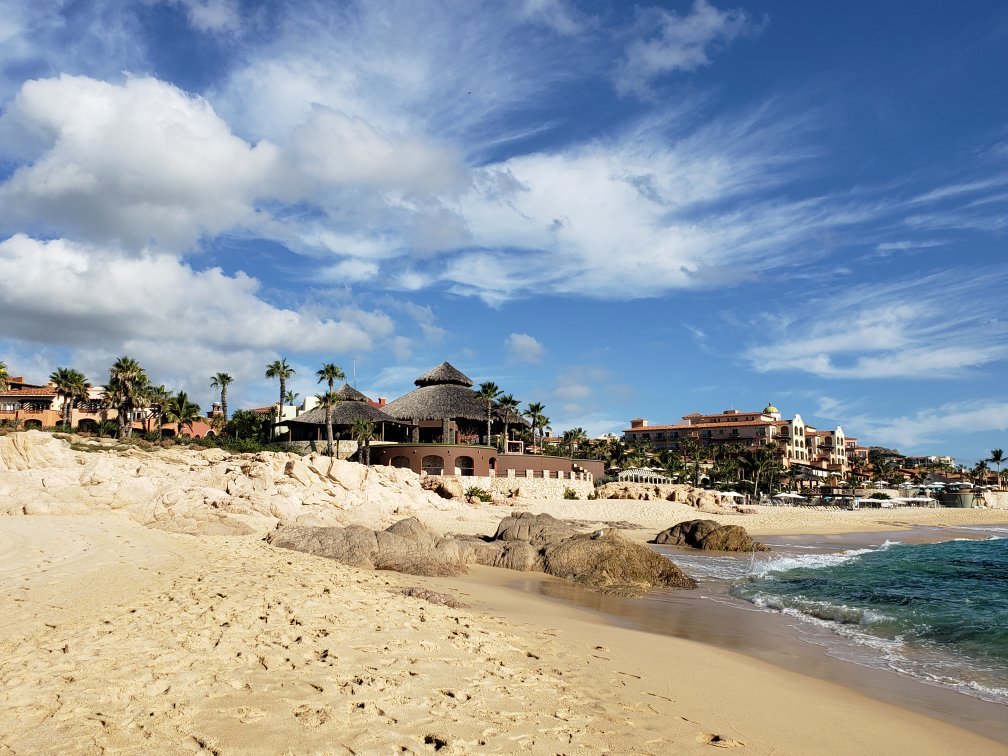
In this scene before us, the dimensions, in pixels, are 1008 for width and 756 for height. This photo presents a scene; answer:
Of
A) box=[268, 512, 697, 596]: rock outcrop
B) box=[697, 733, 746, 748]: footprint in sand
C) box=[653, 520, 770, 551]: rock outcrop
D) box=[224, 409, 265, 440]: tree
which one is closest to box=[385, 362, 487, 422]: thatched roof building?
box=[224, 409, 265, 440]: tree

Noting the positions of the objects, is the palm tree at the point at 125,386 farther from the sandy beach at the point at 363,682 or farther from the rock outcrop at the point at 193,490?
the sandy beach at the point at 363,682

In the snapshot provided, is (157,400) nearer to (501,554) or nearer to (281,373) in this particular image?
(281,373)

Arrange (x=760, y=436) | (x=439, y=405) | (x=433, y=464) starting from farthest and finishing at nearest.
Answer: (x=760, y=436) < (x=439, y=405) < (x=433, y=464)

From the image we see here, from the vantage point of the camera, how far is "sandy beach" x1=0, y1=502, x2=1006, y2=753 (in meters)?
4.92

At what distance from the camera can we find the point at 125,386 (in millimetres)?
54562

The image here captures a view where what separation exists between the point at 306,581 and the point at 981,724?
376 inches

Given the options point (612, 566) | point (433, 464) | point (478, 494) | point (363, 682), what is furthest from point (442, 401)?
point (363, 682)

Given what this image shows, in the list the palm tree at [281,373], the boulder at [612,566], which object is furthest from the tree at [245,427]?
the boulder at [612,566]

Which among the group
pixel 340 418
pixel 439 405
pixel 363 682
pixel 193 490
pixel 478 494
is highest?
pixel 439 405

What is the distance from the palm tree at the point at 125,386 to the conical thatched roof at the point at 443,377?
24.8 meters

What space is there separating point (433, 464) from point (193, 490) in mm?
28356

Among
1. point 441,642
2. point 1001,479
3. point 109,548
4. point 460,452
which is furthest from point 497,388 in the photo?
point 1001,479

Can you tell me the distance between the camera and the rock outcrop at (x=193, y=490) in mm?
19250

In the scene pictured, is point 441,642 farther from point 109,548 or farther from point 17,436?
point 17,436
